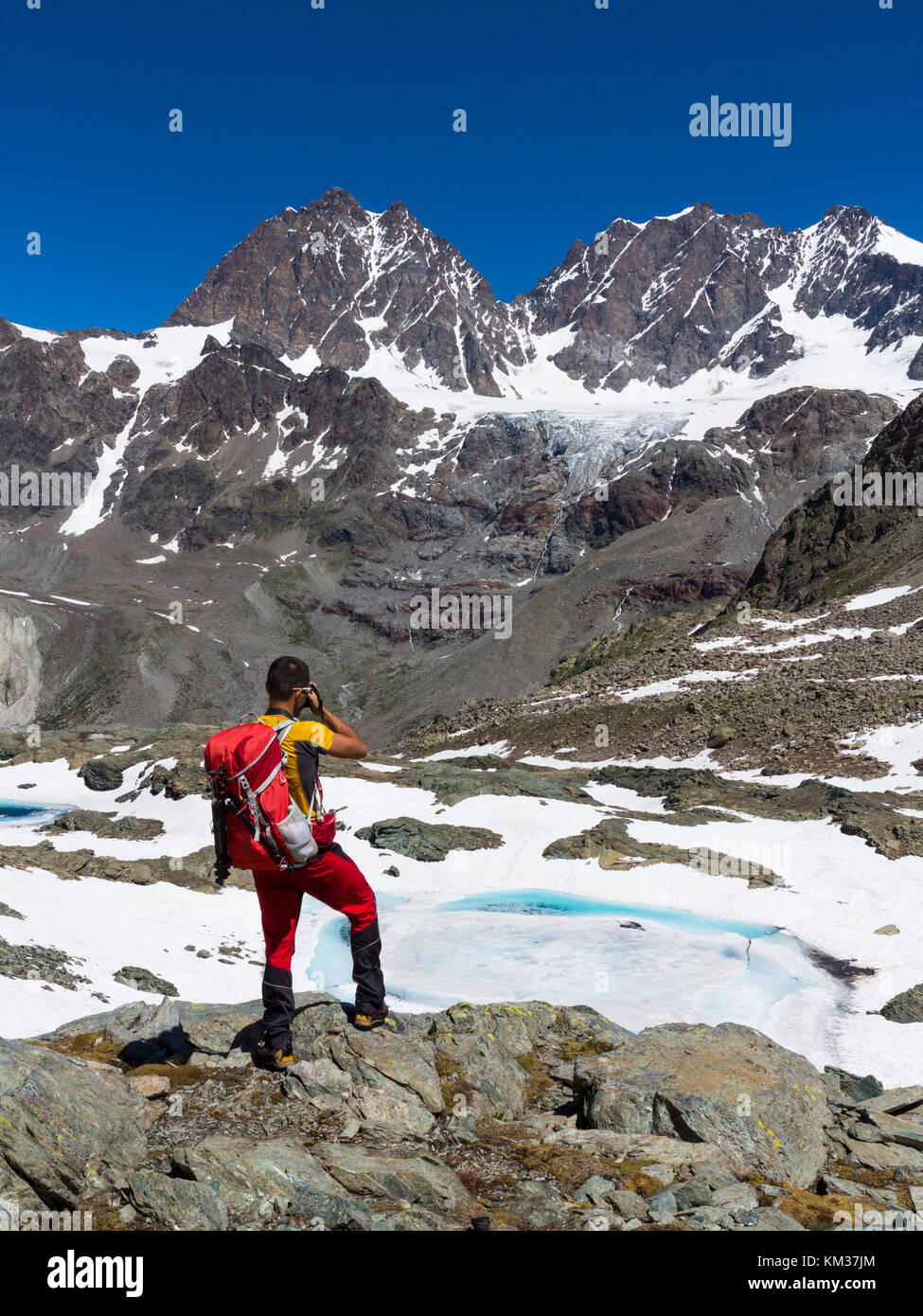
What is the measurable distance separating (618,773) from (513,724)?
2554 cm

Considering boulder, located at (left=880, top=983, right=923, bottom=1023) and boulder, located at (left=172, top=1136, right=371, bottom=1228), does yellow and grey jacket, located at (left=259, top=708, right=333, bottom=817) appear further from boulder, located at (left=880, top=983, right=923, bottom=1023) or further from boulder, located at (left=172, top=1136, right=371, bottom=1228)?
boulder, located at (left=880, top=983, right=923, bottom=1023)

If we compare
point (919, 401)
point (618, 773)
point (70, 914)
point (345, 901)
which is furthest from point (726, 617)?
point (345, 901)

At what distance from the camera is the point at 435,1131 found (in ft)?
24.3

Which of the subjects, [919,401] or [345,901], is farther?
[919,401]

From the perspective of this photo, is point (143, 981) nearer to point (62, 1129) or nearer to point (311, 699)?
point (62, 1129)

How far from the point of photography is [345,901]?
7.93 m

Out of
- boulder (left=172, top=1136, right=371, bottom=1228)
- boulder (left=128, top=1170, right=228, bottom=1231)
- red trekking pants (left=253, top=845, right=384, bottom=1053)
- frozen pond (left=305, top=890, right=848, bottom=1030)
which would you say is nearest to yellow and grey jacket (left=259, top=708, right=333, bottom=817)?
red trekking pants (left=253, top=845, right=384, bottom=1053)

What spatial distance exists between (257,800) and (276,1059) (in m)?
2.57

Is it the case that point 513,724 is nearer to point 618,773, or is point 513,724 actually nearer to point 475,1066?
point 618,773

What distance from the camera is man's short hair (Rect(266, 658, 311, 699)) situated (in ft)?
25.2

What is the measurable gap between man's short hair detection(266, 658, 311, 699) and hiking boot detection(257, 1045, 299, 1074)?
3.33 metres

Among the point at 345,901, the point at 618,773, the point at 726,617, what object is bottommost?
the point at 618,773
